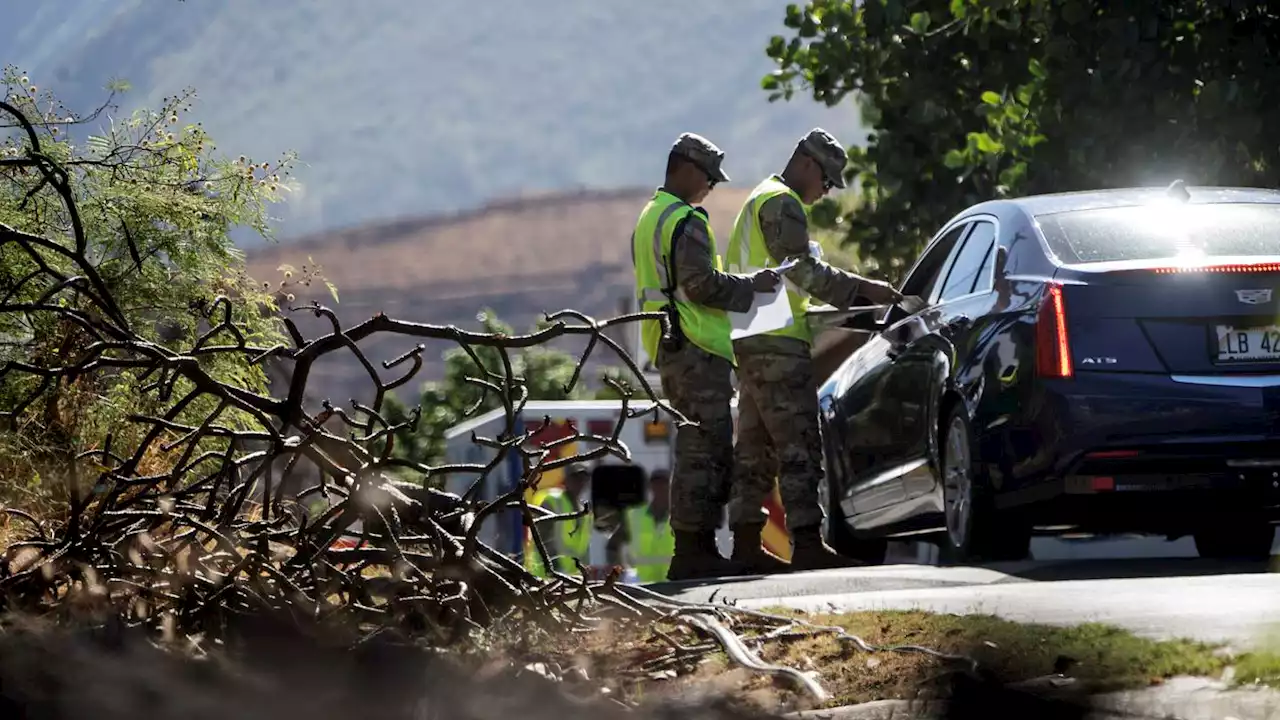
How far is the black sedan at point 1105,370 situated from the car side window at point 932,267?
34 centimetres

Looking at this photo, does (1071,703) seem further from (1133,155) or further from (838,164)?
(1133,155)

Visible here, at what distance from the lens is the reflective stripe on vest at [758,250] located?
11211 millimetres

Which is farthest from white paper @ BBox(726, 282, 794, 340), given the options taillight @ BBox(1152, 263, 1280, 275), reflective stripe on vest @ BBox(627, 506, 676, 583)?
reflective stripe on vest @ BBox(627, 506, 676, 583)

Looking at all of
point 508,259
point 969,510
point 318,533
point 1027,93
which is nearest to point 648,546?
point 1027,93

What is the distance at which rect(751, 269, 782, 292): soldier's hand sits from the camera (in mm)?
10812

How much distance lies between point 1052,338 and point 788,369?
2.26m

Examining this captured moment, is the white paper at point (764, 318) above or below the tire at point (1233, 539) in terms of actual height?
above

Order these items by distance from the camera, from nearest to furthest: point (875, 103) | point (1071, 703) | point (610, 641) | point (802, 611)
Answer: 1. point (1071, 703)
2. point (610, 641)
3. point (802, 611)
4. point (875, 103)

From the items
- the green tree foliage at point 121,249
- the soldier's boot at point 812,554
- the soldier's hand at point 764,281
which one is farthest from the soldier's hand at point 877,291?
the green tree foliage at point 121,249

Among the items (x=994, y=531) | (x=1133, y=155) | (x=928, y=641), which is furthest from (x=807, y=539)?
(x=1133, y=155)

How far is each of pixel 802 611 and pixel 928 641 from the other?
→ 1.16 metres

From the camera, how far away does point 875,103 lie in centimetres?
2080

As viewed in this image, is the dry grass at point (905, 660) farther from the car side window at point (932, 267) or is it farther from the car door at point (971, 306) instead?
the car side window at point (932, 267)

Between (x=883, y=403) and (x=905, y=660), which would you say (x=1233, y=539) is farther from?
(x=905, y=660)
